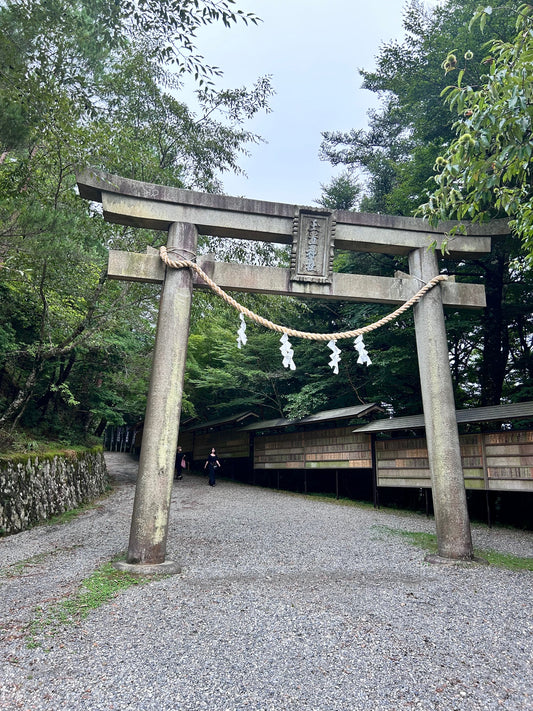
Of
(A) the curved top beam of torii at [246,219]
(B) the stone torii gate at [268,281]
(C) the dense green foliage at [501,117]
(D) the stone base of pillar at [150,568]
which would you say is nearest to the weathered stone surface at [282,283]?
(B) the stone torii gate at [268,281]

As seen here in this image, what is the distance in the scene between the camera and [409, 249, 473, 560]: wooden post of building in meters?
5.53

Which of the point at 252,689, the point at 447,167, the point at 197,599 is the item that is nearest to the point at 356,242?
the point at 447,167

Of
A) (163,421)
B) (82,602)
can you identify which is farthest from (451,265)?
(82,602)

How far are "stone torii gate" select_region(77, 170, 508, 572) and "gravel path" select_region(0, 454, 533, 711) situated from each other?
0.82 m

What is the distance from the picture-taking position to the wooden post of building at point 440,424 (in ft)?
18.1

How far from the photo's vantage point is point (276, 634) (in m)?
3.39

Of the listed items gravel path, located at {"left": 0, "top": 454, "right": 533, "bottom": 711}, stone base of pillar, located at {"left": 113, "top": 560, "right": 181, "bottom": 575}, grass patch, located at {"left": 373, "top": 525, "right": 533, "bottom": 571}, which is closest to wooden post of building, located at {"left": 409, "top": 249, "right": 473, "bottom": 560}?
gravel path, located at {"left": 0, "top": 454, "right": 533, "bottom": 711}

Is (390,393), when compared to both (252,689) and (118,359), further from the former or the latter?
(252,689)

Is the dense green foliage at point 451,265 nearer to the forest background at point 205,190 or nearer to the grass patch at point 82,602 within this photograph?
the forest background at point 205,190

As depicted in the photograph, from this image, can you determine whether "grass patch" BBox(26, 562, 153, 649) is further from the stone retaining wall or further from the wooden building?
the wooden building

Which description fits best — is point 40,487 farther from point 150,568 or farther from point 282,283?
point 282,283

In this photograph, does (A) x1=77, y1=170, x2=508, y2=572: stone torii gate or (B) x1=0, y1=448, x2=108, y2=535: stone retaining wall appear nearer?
(A) x1=77, y1=170, x2=508, y2=572: stone torii gate

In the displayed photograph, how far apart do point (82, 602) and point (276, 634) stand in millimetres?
1910

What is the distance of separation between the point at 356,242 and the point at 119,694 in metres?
5.85
